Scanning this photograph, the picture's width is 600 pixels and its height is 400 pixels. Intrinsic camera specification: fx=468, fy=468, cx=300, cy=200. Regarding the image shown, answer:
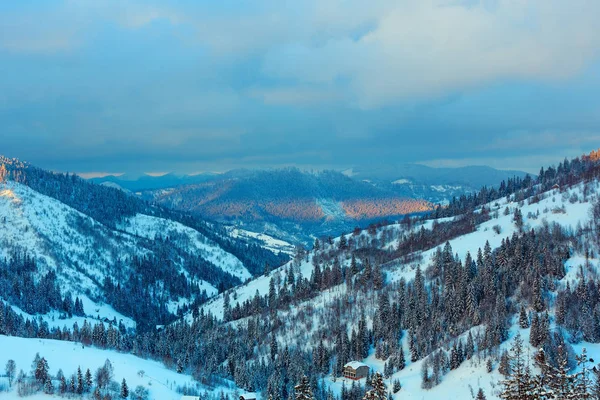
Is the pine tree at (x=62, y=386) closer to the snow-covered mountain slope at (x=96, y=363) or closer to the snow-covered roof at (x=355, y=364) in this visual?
the snow-covered mountain slope at (x=96, y=363)

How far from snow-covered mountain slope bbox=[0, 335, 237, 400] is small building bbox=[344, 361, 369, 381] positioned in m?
29.8

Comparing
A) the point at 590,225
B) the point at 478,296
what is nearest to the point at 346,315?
the point at 478,296

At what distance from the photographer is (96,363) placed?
384 ft

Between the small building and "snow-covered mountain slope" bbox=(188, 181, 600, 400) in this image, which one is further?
the small building

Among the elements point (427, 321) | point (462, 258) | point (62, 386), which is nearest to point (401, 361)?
point (427, 321)

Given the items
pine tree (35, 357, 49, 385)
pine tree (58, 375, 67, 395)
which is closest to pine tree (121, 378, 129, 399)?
pine tree (58, 375, 67, 395)

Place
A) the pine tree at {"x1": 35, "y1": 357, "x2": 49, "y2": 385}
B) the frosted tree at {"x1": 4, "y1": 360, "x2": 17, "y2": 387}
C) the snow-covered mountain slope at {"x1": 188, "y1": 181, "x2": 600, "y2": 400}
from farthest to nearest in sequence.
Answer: the frosted tree at {"x1": 4, "y1": 360, "x2": 17, "y2": 387} → the pine tree at {"x1": 35, "y1": 357, "x2": 49, "y2": 385} → the snow-covered mountain slope at {"x1": 188, "y1": 181, "x2": 600, "y2": 400}

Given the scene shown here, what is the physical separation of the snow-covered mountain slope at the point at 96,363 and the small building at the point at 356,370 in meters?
29.8

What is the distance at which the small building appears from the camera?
119 meters

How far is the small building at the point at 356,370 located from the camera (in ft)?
390

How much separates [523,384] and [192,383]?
92.3 meters

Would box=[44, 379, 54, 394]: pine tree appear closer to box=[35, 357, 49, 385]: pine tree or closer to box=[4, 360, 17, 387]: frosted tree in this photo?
box=[35, 357, 49, 385]: pine tree

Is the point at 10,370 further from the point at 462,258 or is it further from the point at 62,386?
the point at 462,258

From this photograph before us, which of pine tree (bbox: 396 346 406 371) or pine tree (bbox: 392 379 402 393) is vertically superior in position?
pine tree (bbox: 396 346 406 371)
